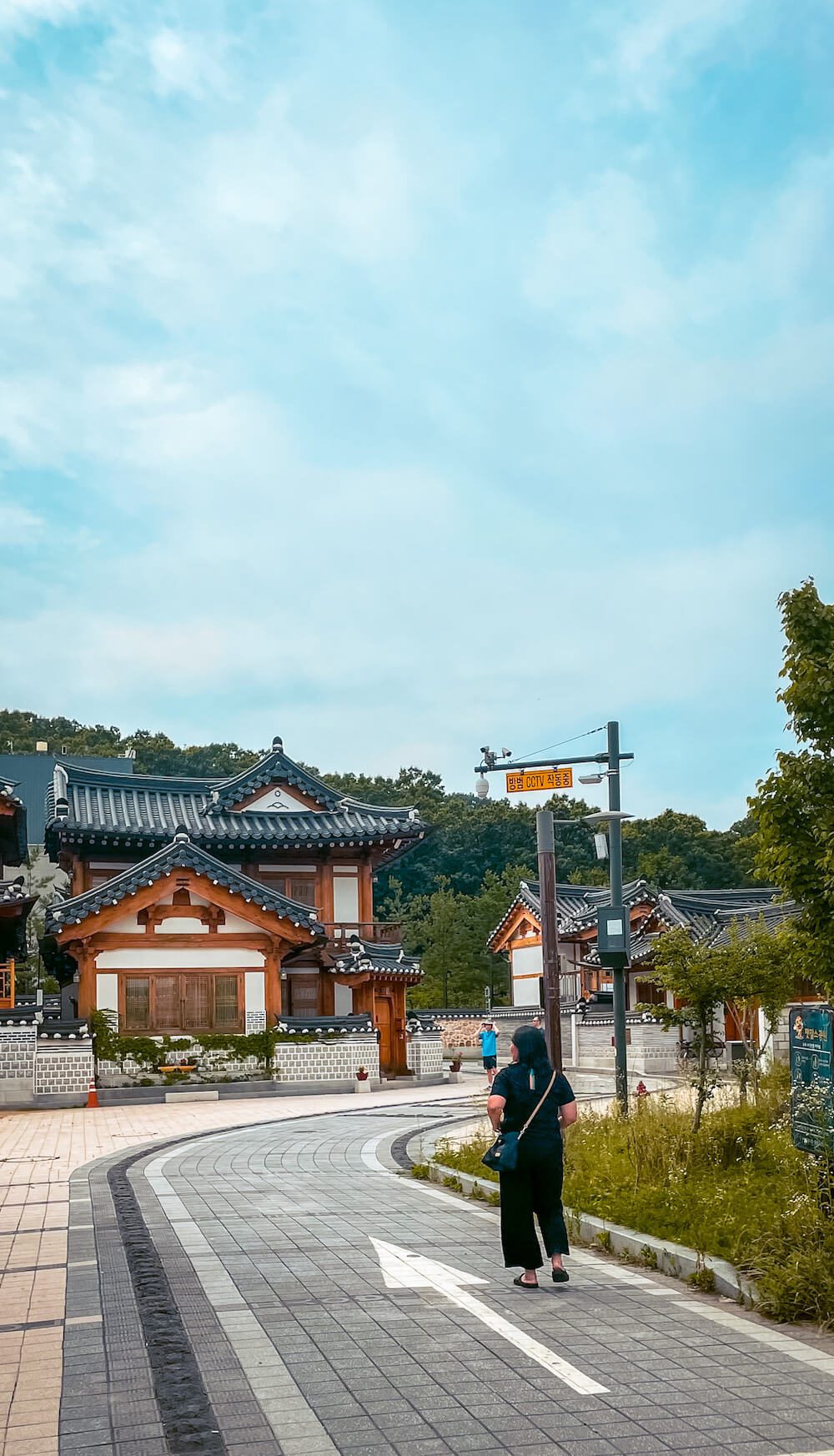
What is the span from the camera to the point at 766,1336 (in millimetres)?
7168

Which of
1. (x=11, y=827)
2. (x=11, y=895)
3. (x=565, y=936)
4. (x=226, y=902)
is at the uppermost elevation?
(x=11, y=827)

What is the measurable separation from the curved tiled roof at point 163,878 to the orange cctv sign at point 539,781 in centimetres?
1758

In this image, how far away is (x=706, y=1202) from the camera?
9.89 metres

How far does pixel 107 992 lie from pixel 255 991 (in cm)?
364

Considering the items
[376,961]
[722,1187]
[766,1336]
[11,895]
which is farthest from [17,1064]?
[766,1336]

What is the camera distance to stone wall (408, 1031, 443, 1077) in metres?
35.7

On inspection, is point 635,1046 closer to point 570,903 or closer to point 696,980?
point 570,903

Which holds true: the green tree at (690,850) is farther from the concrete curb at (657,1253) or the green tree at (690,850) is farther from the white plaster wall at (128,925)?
the concrete curb at (657,1253)

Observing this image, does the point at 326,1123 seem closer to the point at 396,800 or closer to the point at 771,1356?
the point at 771,1356

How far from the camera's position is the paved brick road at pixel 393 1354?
5.51 m

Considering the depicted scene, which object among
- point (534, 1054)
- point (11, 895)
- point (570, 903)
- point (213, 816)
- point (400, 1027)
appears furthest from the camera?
point (570, 903)

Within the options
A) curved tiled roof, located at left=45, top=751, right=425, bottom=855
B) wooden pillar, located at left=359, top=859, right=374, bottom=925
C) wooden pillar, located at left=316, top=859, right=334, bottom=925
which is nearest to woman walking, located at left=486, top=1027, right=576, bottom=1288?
curved tiled roof, located at left=45, top=751, right=425, bottom=855

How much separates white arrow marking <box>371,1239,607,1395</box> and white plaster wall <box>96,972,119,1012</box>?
72.6ft

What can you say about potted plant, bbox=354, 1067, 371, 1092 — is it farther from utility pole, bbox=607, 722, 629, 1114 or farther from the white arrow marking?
the white arrow marking
